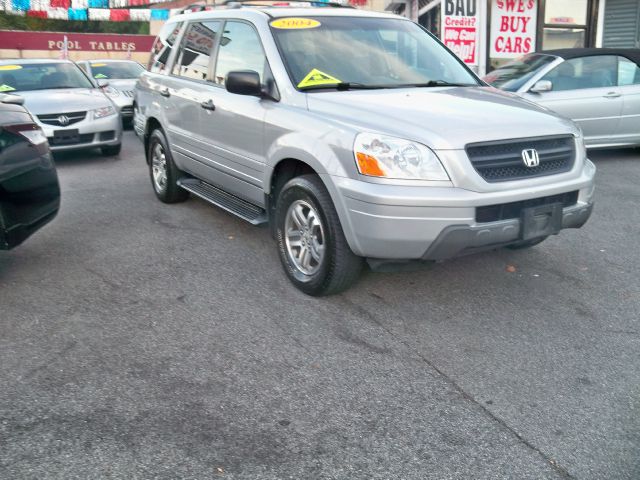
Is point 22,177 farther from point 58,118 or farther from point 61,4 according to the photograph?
point 61,4

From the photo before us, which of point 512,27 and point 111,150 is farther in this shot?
point 512,27

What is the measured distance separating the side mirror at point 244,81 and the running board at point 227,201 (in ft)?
3.13

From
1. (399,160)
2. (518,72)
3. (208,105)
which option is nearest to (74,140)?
(208,105)

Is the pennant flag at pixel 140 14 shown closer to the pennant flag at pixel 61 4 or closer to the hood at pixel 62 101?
the pennant flag at pixel 61 4

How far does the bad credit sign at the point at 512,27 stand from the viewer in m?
15.7

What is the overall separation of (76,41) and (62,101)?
24240 millimetres

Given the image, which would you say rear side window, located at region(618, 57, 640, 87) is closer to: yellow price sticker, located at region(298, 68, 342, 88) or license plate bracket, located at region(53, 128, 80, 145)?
yellow price sticker, located at region(298, 68, 342, 88)

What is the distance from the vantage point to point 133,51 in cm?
3238

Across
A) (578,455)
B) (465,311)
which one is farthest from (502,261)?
(578,455)

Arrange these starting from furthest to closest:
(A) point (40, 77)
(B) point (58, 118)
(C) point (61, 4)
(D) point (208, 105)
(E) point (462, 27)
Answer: (C) point (61, 4) < (E) point (462, 27) < (A) point (40, 77) < (B) point (58, 118) < (D) point (208, 105)

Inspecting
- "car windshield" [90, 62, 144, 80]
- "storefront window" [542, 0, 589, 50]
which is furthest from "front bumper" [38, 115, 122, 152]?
"storefront window" [542, 0, 589, 50]

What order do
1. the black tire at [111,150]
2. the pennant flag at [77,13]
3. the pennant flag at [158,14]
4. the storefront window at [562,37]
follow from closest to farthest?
the black tire at [111,150] → the storefront window at [562,37] → the pennant flag at [158,14] → the pennant flag at [77,13]

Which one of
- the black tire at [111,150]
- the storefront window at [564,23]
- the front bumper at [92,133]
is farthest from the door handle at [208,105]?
the storefront window at [564,23]

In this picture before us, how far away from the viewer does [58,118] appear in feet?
31.2
